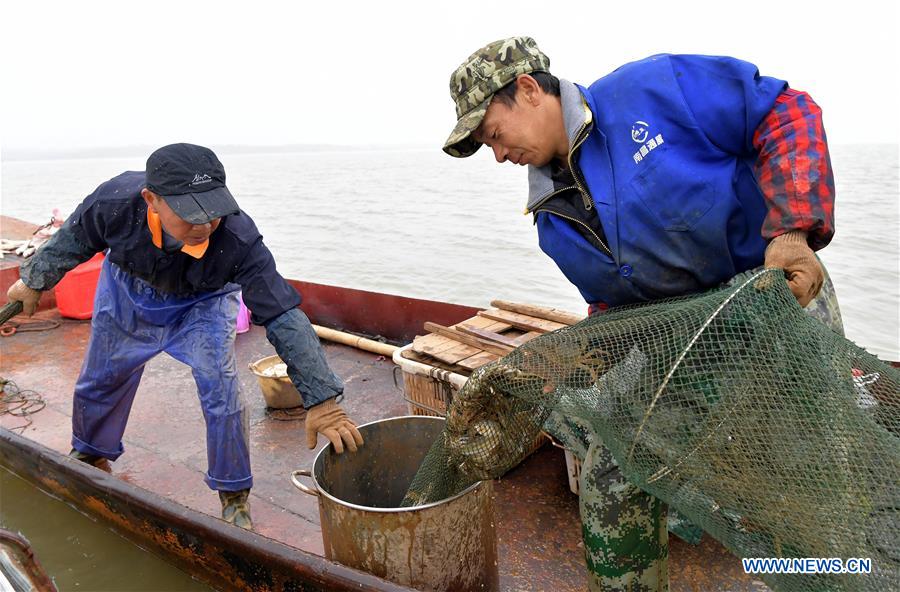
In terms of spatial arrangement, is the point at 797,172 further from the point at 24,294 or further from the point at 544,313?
the point at 24,294

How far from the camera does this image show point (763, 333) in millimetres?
1688

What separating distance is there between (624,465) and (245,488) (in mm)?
2104

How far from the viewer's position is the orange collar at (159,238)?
2.97 m

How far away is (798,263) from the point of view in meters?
1.78

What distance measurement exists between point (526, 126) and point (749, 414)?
1.10 meters

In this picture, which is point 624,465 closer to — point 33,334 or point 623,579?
point 623,579

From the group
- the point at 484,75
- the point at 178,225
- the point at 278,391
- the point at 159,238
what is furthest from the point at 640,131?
the point at 278,391

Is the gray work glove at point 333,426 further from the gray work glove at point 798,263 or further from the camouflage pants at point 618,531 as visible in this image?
the gray work glove at point 798,263

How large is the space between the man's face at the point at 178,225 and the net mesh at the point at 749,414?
4.88ft

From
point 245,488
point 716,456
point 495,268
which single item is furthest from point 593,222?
point 495,268

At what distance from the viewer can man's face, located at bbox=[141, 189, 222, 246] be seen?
2797mm

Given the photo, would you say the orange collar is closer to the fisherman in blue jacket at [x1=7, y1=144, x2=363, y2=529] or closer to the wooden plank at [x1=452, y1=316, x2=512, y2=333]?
the fisherman in blue jacket at [x1=7, y1=144, x2=363, y2=529]

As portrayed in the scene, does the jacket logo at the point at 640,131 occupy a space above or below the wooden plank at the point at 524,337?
above

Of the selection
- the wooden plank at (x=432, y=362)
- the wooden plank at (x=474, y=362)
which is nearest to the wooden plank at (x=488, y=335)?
the wooden plank at (x=474, y=362)
